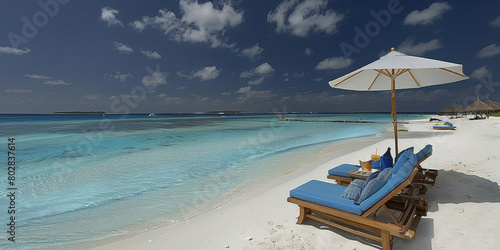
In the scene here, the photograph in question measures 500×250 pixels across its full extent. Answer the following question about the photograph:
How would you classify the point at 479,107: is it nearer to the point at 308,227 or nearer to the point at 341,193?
the point at 341,193

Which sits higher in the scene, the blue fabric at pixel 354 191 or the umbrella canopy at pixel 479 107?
the umbrella canopy at pixel 479 107

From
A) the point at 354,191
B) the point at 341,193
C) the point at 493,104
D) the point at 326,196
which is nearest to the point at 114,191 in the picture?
the point at 326,196

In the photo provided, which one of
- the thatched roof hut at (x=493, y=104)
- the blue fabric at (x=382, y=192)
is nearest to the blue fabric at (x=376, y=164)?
the blue fabric at (x=382, y=192)

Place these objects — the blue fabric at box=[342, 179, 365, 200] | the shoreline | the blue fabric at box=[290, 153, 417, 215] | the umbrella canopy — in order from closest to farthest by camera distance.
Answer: the blue fabric at box=[290, 153, 417, 215] < the blue fabric at box=[342, 179, 365, 200] < the shoreline < the umbrella canopy

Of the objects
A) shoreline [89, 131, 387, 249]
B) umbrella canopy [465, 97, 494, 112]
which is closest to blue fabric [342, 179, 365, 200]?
shoreline [89, 131, 387, 249]

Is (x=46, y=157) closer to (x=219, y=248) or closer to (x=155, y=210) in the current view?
(x=155, y=210)

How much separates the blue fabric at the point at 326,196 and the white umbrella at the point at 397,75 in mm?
2235

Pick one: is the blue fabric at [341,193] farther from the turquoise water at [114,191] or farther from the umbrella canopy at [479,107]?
the umbrella canopy at [479,107]

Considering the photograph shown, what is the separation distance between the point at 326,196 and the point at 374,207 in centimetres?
66

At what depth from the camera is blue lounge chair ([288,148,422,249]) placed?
280 cm

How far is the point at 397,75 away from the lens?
5.40 meters

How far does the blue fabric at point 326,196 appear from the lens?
3038 millimetres

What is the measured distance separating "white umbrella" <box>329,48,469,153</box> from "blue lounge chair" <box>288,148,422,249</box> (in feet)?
5.73

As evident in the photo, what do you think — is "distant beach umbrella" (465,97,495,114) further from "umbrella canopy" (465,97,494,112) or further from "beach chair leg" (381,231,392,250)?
"beach chair leg" (381,231,392,250)
